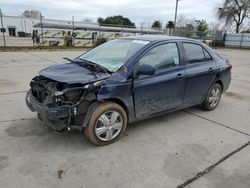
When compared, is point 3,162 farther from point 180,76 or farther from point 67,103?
point 180,76

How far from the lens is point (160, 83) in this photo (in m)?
3.31

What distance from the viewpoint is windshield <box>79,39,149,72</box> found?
10.4ft

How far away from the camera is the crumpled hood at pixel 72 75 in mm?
2688

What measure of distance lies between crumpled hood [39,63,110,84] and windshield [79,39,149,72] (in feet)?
0.98

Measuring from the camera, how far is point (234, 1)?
36.0 meters

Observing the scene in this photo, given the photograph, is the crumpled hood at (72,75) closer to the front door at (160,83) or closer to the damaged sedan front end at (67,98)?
the damaged sedan front end at (67,98)

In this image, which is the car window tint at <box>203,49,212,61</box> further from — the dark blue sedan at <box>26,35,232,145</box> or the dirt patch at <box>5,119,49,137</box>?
the dirt patch at <box>5,119,49,137</box>

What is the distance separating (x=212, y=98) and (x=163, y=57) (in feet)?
5.62

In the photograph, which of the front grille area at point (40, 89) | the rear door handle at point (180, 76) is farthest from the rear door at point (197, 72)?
the front grille area at point (40, 89)

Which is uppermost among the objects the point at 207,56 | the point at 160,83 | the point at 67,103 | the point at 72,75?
the point at 207,56

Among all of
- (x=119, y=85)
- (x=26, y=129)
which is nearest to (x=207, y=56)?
(x=119, y=85)

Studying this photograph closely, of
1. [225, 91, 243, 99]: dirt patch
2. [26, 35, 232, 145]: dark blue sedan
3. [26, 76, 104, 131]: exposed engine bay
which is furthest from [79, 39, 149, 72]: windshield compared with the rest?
[225, 91, 243, 99]: dirt patch

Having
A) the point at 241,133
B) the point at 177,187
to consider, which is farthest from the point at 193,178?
the point at 241,133

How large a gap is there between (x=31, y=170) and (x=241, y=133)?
10.7 feet
